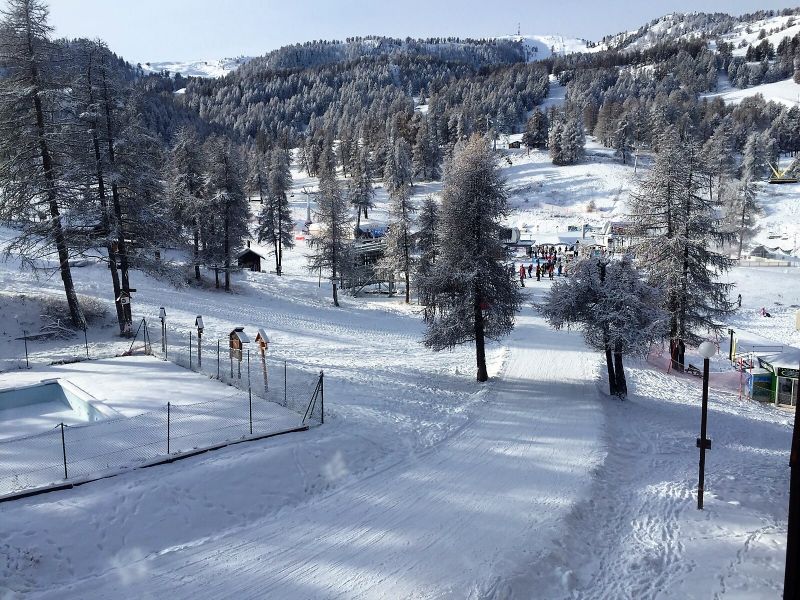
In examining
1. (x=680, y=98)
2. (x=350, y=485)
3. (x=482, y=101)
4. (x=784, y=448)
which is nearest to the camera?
(x=350, y=485)

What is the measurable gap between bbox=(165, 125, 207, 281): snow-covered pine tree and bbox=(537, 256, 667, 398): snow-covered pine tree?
2896 centimetres

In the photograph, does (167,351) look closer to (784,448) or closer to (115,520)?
(115,520)

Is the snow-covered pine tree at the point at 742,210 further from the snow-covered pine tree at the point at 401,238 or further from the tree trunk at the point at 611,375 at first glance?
the tree trunk at the point at 611,375

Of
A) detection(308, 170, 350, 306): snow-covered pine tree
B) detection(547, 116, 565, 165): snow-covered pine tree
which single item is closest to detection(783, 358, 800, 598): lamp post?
detection(308, 170, 350, 306): snow-covered pine tree

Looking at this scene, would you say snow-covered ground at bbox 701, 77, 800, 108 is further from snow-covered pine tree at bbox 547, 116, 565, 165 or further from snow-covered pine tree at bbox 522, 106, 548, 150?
snow-covered pine tree at bbox 547, 116, 565, 165

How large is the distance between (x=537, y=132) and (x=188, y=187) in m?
94.6

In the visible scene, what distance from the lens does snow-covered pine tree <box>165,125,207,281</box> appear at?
4025 centimetres

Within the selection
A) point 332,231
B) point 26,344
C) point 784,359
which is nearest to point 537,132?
point 332,231

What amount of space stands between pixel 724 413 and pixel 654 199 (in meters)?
10.4

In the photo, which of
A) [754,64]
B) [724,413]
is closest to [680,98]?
[754,64]

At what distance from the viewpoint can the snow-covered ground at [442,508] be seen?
8906mm

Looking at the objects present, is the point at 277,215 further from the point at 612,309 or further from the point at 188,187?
the point at 612,309

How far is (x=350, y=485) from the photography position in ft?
39.9

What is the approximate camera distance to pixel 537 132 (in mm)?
118688
